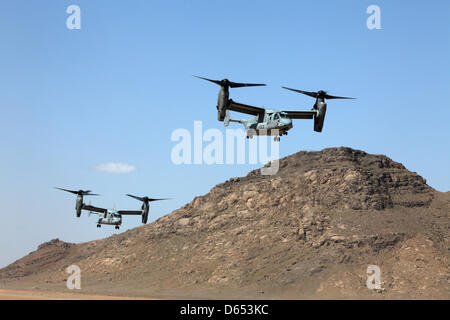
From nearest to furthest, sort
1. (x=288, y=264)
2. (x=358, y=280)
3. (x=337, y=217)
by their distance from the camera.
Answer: (x=358, y=280) < (x=288, y=264) < (x=337, y=217)

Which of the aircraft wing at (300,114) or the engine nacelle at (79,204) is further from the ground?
the aircraft wing at (300,114)

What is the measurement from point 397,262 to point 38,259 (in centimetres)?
10658

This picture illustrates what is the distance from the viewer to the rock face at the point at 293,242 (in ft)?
355

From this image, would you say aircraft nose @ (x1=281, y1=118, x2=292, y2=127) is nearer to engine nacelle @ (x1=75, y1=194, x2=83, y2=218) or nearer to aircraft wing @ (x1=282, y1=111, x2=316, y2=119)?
aircraft wing @ (x1=282, y1=111, x2=316, y2=119)

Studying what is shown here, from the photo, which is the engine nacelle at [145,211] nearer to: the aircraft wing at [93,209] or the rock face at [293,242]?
the aircraft wing at [93,209]

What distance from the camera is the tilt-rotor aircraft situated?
152 ft

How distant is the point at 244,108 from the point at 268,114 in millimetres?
2359

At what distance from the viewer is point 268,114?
169 ft

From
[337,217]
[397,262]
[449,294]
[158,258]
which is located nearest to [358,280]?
[397,262]

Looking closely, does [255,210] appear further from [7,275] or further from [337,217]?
[7,275]

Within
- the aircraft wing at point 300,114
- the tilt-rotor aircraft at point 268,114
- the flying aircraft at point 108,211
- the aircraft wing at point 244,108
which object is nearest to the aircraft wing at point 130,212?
the flying aircraft at point 108,211

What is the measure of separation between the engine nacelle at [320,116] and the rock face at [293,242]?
59.1 m
